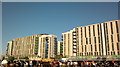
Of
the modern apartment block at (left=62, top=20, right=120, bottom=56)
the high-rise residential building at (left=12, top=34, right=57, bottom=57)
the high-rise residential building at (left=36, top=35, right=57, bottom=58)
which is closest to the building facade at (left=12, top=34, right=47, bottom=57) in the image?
the high-rise residential building at (left=12, top=34, right=57, bottom=57)

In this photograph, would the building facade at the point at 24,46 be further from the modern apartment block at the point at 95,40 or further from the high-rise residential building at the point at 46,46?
the modern apartment block at the point at 95,40

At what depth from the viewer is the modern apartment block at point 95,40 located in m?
70.1

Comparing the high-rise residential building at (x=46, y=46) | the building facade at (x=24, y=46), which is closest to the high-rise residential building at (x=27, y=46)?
the building facade at (x=24, y=46)

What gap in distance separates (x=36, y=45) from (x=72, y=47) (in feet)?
130

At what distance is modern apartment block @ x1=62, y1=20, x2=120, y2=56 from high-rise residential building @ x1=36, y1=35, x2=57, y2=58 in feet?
85.9

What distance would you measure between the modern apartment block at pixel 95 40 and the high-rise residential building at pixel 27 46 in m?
34.7

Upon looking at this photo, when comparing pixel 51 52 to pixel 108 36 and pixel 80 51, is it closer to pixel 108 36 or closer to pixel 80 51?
pixel 80 51

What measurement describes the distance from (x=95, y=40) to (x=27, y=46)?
63712mm

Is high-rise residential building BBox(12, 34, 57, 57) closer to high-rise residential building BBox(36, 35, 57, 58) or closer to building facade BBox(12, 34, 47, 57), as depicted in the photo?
building facade BBox(12, 34, 47, 57)

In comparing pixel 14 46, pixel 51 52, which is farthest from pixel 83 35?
pixel 14 46

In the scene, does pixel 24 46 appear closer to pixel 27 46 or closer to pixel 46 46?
pixel 27 46

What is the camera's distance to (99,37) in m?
75.4

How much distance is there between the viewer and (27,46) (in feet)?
409

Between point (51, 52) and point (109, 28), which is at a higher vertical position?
point (109, 28)
